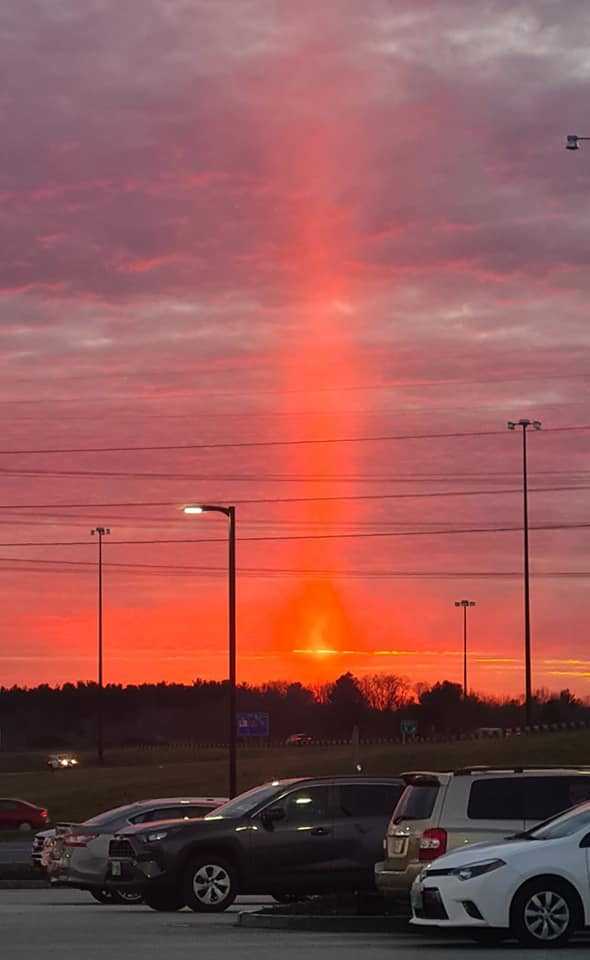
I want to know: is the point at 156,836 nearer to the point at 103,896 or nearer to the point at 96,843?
the point at 96,843

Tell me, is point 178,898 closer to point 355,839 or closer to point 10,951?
point 355,839

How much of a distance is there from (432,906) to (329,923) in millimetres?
3175

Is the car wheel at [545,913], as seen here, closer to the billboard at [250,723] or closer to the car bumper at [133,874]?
the car bumper at [133,874]

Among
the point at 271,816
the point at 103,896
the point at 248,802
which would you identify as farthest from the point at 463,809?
the point at 103,896

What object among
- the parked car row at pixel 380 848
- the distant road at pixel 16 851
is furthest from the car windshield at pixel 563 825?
the distant road at pixel 16 851

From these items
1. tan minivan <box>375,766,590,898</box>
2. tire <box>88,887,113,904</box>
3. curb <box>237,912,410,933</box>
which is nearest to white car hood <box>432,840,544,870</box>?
tan minivan <box>375,766,590,898</box>

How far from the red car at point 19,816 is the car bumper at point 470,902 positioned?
45.2 m

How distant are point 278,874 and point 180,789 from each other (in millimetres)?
55810

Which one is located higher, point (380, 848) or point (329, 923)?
point (380, 848)

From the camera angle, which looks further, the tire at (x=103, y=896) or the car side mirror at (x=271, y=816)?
the tire at (x=103, y=896)

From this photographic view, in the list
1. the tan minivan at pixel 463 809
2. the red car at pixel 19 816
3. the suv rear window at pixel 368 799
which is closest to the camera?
the tan minivan at pixel 463 809

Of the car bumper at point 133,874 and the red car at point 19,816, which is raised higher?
the car bumper at point 133,874

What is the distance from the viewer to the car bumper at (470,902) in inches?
691

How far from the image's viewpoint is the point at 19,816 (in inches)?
2424
